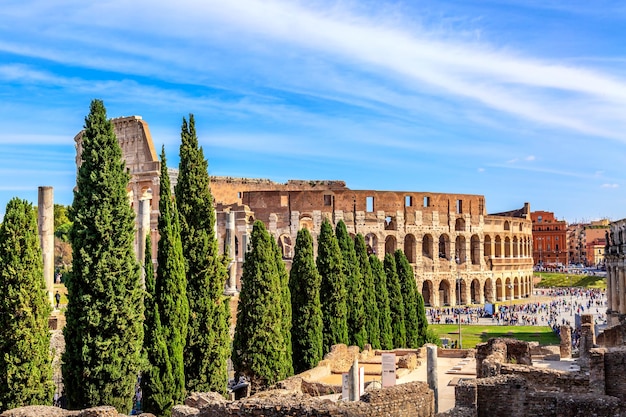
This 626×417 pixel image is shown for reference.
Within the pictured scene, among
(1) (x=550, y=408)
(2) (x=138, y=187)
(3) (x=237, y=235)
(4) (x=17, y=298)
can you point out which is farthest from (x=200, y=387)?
(3) (x=237, y=235)

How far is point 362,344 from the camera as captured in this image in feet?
89.9

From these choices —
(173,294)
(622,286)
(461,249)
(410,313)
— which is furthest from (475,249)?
(173,294)

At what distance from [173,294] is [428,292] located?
1952 inches

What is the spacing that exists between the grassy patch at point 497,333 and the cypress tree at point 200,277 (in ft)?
73.7

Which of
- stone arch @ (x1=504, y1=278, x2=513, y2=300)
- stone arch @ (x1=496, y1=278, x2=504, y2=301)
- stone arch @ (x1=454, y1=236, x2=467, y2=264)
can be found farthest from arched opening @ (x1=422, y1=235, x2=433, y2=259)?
stone arch @ (x1=504, y1=278, x2=513, y2=300)

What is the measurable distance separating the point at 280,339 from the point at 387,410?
9839 mm

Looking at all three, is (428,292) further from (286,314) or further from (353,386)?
(353,386)

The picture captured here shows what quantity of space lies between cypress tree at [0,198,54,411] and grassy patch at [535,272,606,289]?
248ft

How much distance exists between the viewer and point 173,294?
16.5 meters

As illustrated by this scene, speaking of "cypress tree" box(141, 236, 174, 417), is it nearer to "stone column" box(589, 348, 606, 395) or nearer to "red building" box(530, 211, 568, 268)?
"stone column" box(589, 348, 606, 395)

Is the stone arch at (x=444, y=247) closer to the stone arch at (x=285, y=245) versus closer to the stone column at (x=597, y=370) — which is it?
the stone arch at (x=285, y=245)

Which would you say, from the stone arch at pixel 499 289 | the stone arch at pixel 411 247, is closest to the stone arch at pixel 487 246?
the stone arch at pixel 499 289

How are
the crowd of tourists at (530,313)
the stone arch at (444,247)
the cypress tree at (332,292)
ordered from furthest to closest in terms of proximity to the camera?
the stone arch at (444,247) < the crowd of tourists at (530,313) < the cypress tree at (332,292)

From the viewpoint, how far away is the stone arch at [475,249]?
6672 centimetres
